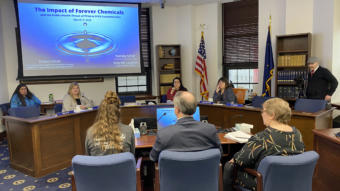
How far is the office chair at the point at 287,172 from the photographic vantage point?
183 cm

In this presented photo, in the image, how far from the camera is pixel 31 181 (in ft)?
11.8

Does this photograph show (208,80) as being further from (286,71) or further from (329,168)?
(329,168)

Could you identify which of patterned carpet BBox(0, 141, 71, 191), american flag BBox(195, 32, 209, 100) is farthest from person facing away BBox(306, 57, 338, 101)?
patterned carpet BBox(0, 141, 71, 191)

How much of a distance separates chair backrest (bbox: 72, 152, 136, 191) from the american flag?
510cm

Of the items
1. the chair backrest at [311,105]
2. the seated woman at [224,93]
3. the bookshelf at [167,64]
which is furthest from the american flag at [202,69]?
the chair backrest at [311,105]

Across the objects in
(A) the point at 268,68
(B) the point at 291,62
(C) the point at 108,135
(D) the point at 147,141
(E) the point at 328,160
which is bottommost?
(E) the point at 328,160

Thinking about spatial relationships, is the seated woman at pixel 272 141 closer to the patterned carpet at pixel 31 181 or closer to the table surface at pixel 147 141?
the table surface at pixel 147 141

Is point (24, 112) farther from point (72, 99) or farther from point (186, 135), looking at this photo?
point (186, 135)

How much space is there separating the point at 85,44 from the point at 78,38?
7.8 inches

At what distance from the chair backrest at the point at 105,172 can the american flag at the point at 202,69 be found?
510 centimetres

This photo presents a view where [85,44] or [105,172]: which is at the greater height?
[85,44]

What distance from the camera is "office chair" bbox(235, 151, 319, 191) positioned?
183 cm

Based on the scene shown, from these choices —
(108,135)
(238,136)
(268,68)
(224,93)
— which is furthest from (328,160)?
(268,68)

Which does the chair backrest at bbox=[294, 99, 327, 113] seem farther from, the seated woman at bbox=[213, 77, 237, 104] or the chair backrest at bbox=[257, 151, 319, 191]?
the chair backrest at bbox=[257, 151, 319, 191]
